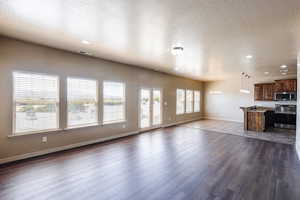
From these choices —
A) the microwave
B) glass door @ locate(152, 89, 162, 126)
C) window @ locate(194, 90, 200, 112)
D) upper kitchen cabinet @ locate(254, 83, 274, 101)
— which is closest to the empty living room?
glass door @ locate(152, 89, 162, 126)

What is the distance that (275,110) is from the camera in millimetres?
8164

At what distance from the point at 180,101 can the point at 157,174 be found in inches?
259

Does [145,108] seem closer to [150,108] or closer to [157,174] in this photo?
[150,108]

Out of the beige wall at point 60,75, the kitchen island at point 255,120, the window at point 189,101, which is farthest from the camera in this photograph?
the window at point 189,101

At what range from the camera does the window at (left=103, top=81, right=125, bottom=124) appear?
5566 millimetres

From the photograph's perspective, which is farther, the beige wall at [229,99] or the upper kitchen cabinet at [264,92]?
the beige wall at [229,99]

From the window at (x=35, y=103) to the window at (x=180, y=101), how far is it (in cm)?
625

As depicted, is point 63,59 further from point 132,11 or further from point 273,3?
point 273,3

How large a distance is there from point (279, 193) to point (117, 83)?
17.0 ft

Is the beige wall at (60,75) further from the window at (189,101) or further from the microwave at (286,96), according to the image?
the microwave at (286,96)

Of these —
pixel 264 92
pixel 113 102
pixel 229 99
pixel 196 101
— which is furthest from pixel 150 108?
pixel 264 92

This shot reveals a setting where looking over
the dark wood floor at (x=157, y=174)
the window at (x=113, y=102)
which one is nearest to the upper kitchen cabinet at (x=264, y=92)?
the dark wood floor at (x=157, y=174)

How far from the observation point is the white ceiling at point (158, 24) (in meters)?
2.21

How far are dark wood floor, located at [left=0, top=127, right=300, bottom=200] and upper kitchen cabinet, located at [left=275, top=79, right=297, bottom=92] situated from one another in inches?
175
